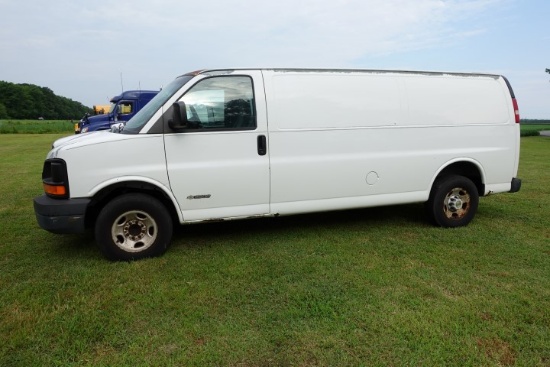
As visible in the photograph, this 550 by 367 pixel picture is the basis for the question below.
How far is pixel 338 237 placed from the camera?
5.13m

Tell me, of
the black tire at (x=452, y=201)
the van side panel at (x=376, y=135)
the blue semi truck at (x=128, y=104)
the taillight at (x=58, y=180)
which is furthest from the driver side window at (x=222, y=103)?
the blue semi truck at (x=128, y=104)

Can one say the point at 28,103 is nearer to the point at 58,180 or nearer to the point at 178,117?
the point at 58,180

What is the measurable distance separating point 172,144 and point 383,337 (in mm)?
2754

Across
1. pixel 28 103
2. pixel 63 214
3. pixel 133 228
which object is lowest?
pixel 133 228

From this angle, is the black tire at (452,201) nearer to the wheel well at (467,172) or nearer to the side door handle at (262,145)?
the wheel well at (467,172)

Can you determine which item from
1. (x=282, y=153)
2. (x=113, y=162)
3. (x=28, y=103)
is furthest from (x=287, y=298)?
(x=28, y=103)

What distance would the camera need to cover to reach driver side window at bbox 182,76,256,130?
14.7ft

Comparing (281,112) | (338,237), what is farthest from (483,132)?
(281,112)

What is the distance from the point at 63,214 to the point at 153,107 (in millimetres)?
1451

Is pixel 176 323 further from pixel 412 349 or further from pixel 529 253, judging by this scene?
pixel 529 253

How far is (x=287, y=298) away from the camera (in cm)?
350

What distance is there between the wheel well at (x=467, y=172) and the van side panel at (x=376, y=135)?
9 cm

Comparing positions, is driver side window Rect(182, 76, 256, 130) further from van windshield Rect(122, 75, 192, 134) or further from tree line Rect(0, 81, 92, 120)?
tree line Rect(0, 81, 92, 120)

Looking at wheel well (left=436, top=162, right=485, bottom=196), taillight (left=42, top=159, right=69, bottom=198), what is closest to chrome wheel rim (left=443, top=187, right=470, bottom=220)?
wheel well (left=436, top=162, right=485, bottom=196)
